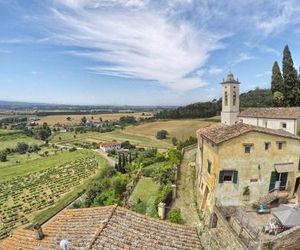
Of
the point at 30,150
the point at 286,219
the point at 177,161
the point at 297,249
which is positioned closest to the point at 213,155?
the point at 286,219

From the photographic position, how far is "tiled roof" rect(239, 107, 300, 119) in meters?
31.7

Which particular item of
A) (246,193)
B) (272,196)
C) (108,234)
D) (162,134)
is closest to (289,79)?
(272,196)

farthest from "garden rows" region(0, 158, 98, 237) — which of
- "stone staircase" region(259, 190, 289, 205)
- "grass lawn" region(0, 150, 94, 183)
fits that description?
"stone staircase" region(259, 190, 289, 205)

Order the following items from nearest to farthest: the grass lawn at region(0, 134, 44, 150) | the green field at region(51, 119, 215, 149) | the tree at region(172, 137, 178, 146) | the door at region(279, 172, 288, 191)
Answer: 1. the door at region(279, 172, 288, 191)
2. the tree at region(172, 137, 178, 146)
3. the green field at region(51, 119, 215, 149)
4. the grass lawn at region(0, 134, 44, 150)

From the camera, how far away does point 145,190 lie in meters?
33.5

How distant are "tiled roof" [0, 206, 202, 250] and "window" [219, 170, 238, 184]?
9.49m

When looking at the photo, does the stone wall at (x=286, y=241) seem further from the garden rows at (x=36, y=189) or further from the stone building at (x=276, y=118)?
the garden rows at (x=36, y=189)

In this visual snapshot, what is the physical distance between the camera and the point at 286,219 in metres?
17.2

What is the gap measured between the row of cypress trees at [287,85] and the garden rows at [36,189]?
45.6 meters

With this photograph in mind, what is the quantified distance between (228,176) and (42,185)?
67.7 m

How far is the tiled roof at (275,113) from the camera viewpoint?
31712 millimetres

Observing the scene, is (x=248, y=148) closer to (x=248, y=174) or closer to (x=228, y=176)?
(x=248, y=174)

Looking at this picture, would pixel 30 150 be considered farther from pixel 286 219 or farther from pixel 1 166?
pixel 286 219

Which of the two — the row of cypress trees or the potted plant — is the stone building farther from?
the potted plant
